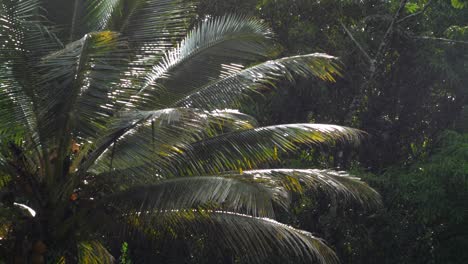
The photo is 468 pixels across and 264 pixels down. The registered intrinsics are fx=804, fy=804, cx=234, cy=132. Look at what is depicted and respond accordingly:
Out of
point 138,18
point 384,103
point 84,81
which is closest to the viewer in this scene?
point 84,81

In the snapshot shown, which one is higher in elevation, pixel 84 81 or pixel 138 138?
pixel 84 81

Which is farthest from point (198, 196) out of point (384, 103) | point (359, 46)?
point (384, 103)

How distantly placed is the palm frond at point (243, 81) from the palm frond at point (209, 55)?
0.15 meters

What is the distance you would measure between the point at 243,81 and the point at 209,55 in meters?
0.56

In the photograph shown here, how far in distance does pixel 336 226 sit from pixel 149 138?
706 cm

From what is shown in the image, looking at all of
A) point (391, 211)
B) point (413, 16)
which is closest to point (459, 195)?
point (391, 211)

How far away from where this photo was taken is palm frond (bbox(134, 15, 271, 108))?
30.2ft

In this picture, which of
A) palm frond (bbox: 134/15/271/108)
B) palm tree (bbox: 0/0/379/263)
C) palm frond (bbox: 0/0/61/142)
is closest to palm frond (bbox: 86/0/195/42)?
palm tree (bbox: 0/0/379/263)

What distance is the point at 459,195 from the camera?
1357 cm

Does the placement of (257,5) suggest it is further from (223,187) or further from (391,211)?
(223,187)

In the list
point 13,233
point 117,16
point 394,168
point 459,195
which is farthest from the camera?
point 394,168

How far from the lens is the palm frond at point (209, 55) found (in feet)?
30.2

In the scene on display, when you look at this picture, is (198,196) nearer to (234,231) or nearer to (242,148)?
(234,231)

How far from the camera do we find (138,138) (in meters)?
8.45
